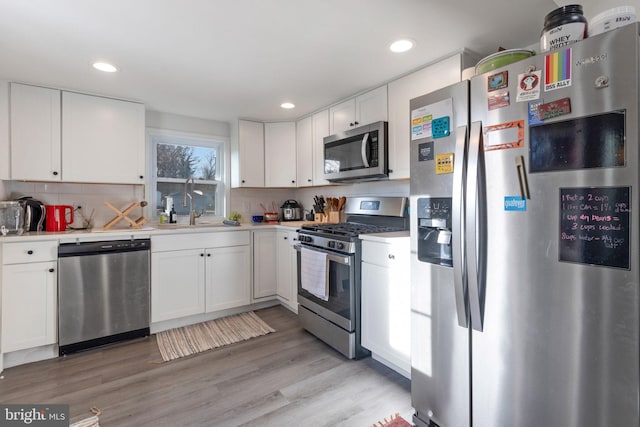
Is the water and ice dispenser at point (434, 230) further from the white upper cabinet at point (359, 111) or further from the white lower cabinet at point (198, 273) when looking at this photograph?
the white lower cabinet at point (198, 273)

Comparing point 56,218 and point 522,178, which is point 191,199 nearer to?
point 56,218

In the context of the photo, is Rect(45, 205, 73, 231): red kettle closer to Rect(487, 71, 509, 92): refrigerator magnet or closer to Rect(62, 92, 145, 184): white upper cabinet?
Rect(62, 92, 145, 184): white upper cabinet

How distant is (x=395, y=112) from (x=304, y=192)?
6.38 feet

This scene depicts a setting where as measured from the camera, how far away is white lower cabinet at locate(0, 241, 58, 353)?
2.28m

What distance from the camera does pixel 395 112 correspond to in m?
2.53

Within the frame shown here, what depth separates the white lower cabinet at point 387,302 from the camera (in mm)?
1981

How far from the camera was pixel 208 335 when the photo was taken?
2.86 m

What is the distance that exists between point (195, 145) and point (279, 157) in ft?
3.46

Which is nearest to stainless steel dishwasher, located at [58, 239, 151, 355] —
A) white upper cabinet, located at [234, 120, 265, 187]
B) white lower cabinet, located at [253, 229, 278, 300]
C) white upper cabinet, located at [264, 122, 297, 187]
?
white lower cabinet, located at [253, 229, 278, 300]

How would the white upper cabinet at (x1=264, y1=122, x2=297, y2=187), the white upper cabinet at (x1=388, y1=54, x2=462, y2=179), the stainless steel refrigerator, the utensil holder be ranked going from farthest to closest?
1. the white upper cabinet at (x1=264, y1=122, x2=297, y2=187)
2. the utensil holder
3. the white upper cabinet at (x1=388, y1=54, x2=462, y2=179)
4. the stainless steel refrigerator

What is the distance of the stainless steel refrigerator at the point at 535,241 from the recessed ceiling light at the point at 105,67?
7.60ft

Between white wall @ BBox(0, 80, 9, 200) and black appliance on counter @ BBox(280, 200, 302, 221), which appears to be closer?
white wall @ BBox(0, 80, 9, 200)

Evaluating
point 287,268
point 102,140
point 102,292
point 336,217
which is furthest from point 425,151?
point 102,140

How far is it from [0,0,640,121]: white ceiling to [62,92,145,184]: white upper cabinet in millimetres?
183
